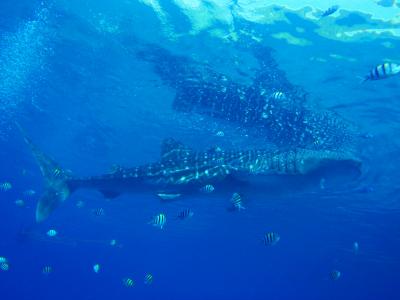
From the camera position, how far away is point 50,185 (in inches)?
459

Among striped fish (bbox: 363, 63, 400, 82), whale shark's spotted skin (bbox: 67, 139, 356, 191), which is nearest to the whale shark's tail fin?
whale shark's spotted skin (bbox: 67, 139, 356, 191)

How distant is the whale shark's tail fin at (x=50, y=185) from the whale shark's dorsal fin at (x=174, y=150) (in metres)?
3.31

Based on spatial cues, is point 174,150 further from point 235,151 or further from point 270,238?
point 270,238

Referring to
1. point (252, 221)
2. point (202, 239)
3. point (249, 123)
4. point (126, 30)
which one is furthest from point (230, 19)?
point (202, 239)

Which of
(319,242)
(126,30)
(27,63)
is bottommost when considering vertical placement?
(319,242)

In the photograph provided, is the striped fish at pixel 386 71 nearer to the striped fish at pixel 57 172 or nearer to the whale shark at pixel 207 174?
the whale shark at pixel 207 174

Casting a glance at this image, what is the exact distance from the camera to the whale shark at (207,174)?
10.6 metres

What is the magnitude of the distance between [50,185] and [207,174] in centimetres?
531

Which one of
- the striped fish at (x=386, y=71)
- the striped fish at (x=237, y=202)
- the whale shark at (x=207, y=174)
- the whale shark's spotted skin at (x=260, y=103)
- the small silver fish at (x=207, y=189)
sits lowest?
the striped fish at (x=237, y=202)

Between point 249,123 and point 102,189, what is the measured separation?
10.4 metres

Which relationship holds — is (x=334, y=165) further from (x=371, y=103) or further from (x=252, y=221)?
(x=252, y=221)

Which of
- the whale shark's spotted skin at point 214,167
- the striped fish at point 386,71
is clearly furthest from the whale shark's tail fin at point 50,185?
the striped fish at point 386,71

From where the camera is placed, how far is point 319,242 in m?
51.5

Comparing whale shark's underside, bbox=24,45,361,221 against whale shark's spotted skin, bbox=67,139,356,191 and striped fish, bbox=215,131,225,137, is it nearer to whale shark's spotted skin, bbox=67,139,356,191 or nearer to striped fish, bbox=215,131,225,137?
whale shark's spotted skin, bbox=67,139,356,191
